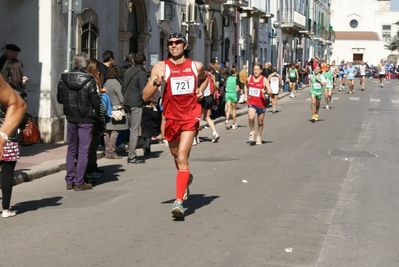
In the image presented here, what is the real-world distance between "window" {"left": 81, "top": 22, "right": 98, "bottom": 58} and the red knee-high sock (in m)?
10.7

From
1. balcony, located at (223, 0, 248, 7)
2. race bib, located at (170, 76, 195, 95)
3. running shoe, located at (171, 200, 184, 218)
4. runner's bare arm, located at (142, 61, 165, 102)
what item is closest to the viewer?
running shoe, located at (171, 200, 184, 218)

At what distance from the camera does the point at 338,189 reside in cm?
1093

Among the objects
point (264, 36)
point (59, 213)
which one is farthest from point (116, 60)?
point (264, 36)

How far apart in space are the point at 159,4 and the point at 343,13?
290 ft

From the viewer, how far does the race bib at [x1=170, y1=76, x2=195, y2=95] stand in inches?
351

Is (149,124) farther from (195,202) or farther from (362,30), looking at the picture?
(362,30)

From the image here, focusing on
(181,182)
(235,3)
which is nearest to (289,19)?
(235,3)

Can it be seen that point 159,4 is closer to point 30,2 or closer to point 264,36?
point 30,2

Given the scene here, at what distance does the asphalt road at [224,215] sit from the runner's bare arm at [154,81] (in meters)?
1.30

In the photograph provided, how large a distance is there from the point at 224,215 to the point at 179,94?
1401 mm

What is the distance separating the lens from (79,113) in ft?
35.3

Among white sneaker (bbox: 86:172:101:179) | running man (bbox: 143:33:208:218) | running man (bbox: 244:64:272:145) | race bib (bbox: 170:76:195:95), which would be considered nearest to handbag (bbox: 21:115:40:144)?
white sneaker (bbox: 86:172:101:179)

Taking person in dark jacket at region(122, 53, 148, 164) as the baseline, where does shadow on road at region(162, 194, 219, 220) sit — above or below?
below

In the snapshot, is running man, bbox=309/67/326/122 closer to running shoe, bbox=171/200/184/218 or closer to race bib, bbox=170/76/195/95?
race bib, bbox=170/76/195/95
